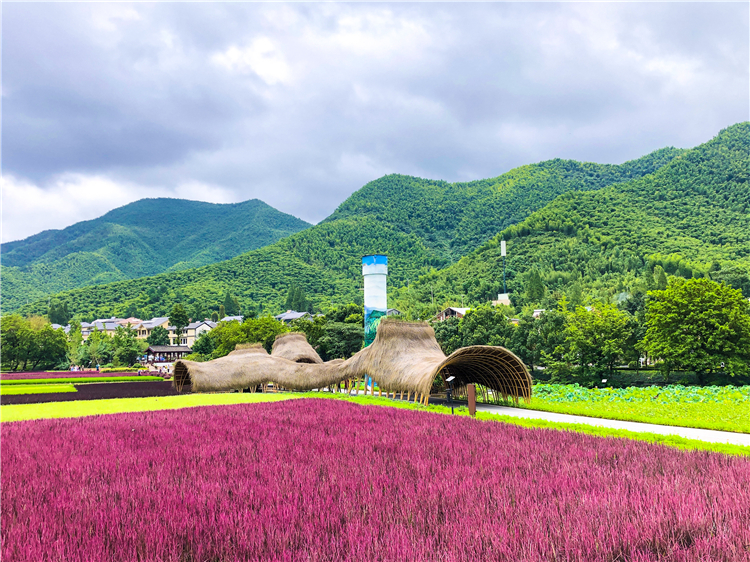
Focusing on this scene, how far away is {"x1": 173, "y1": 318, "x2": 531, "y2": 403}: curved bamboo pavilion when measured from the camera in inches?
618

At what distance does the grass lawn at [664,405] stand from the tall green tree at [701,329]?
3.34 metres

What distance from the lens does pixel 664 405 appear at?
16359 millimetres

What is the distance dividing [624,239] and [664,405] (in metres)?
62.1

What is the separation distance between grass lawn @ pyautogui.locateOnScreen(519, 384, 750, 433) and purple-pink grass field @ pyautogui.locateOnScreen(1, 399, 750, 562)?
483cm

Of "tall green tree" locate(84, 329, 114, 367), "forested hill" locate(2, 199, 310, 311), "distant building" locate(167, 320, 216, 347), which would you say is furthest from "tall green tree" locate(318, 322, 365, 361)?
"forested hill" locate(2, 199, 310, 311)

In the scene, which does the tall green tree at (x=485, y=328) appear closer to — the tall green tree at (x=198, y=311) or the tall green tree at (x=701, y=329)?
the tall green tree at (x=701, y=329)

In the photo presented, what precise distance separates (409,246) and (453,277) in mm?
29132

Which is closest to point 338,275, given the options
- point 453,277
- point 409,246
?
point 409,246

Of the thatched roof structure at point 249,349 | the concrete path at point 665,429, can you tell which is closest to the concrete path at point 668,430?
the concrete path at point 665,429

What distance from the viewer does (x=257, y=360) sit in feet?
86.9

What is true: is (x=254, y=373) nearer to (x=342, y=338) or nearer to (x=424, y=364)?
(x=424, y=364)

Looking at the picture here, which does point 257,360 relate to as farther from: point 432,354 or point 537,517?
point 537,517

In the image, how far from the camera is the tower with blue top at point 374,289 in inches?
909

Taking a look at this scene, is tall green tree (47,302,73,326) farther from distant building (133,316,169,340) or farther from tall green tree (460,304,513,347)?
tall green tree (460,304,513,347)
